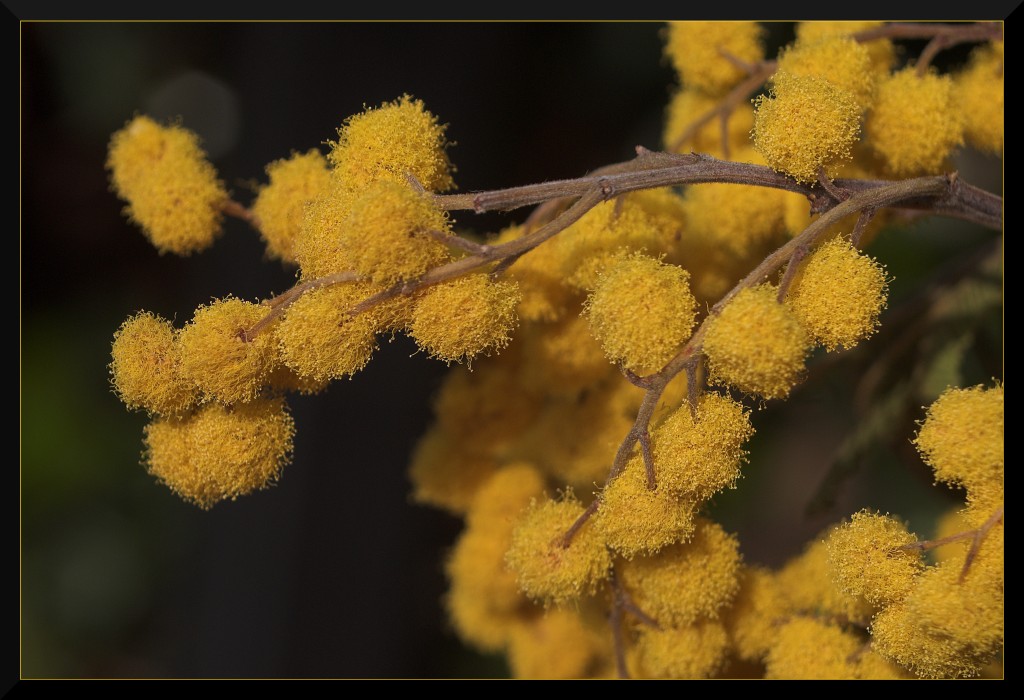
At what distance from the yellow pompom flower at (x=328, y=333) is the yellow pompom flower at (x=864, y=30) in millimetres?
710

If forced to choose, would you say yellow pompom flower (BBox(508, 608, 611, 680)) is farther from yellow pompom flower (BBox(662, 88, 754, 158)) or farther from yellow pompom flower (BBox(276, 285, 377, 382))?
yellow pompom flower (BBox(662, 88, 754, 158))

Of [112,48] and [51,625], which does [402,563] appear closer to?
[51,625]

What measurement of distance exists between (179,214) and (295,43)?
123 centimetres

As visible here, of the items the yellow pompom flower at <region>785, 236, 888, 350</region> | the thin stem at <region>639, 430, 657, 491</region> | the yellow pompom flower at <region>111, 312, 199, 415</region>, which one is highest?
the yellow pompom flower at <region>785, 236, 888, 350</region>

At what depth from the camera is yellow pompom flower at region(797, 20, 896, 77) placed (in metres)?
1.11

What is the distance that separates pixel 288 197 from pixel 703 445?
53 centimetres

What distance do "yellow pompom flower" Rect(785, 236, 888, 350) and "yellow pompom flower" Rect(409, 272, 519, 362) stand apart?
267 millimetres

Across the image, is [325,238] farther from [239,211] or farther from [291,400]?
[291,400]

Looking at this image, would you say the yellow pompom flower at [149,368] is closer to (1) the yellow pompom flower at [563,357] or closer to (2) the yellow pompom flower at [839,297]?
(1) the yellow pompom flower at [563,357]

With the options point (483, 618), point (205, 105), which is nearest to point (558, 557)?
point (483, 618)

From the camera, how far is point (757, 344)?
705 mm

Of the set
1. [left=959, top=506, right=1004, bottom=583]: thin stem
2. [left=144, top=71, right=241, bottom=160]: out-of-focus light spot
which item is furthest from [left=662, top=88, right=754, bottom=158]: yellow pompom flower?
[left=144, top=71, right=241, bottom=160]: out-of-focus light spot

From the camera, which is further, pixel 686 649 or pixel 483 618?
pixel 483 618

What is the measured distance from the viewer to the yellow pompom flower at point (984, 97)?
112cm
